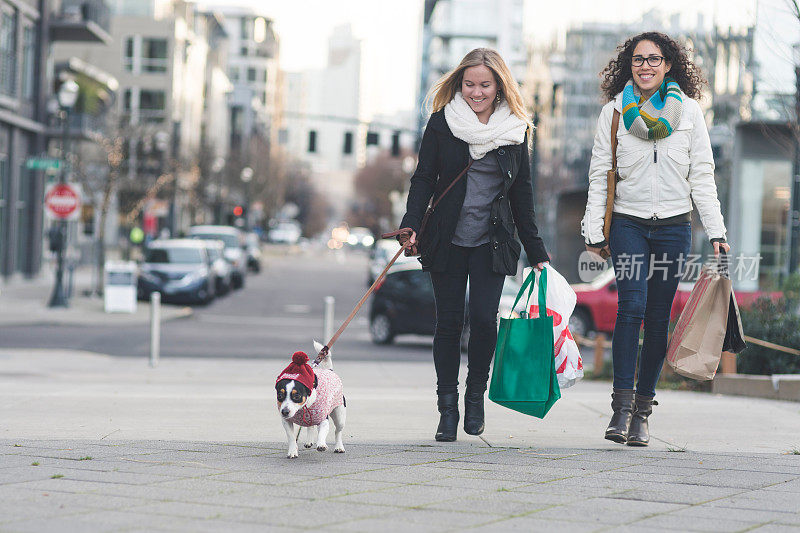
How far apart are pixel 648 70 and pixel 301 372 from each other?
7.95 feet

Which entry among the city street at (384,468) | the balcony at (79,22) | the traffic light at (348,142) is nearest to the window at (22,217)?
the balcony at (79,22)

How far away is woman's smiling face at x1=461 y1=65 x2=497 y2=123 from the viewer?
5949 millimetres

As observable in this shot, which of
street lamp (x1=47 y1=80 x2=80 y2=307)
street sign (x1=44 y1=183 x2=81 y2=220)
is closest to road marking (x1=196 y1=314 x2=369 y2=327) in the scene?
street lamp (x1=47 y1=80 x2=80 y2=307)

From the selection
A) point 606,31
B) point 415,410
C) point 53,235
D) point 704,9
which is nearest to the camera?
point 415,410

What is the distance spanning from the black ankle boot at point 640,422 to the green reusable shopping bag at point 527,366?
449 mm

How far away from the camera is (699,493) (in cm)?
456

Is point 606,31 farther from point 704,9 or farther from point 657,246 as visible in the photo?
point 657,246

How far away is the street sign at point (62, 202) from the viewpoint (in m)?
24.1

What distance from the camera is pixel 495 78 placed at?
596 centimetres

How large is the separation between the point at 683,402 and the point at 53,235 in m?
19.9

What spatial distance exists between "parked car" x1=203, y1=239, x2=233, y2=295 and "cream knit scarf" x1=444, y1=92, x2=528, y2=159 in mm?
26341

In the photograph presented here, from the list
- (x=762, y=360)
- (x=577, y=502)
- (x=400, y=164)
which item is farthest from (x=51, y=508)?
(x=400, y=164)

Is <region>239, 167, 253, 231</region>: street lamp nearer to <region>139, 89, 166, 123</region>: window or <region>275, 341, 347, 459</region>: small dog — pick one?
<region>139, 89, 166, 123</region>: window

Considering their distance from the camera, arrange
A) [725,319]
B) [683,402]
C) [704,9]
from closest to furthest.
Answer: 1. [725,319]
2. [683,402]
3. [704,9]
